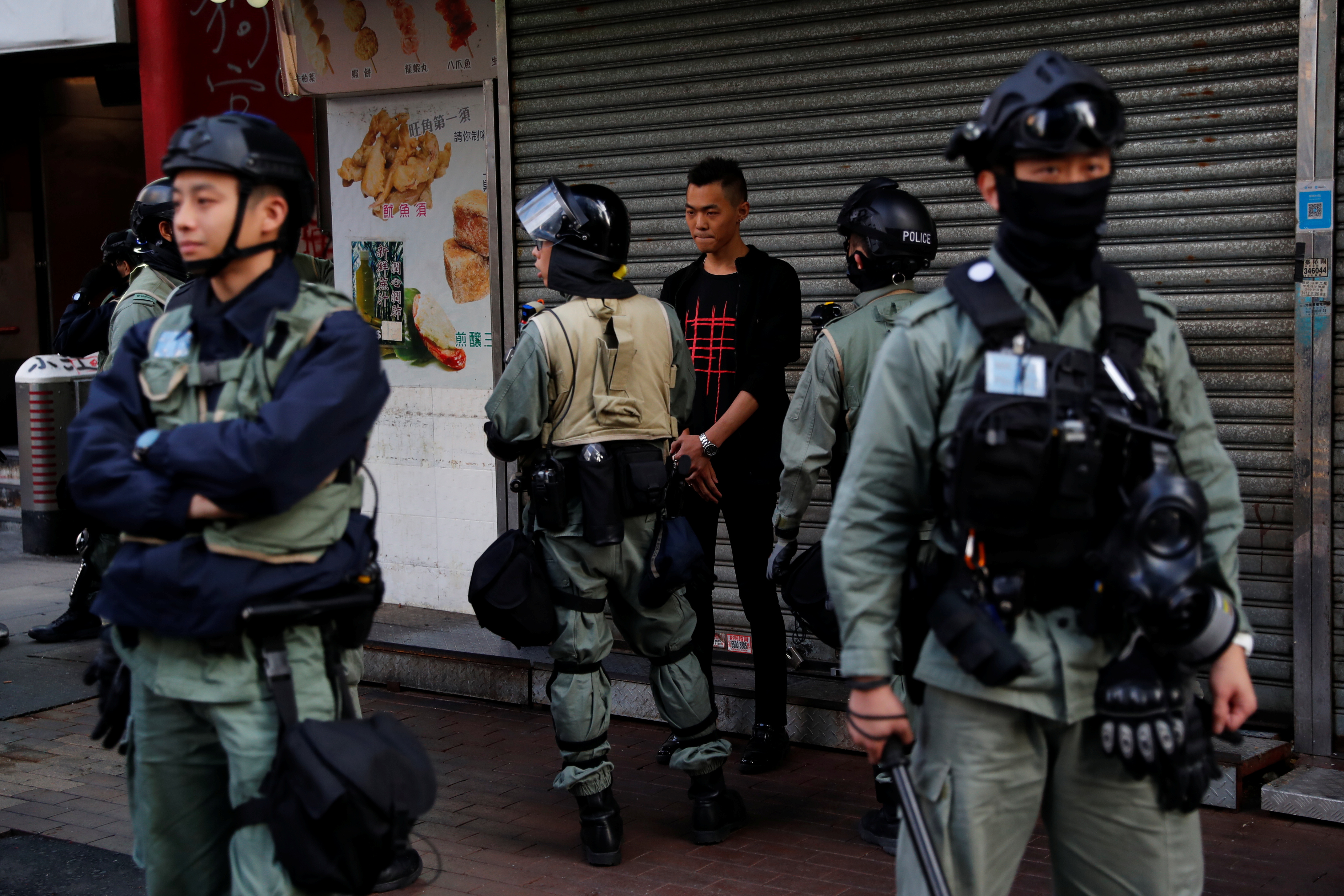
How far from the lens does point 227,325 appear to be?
3.28 metres

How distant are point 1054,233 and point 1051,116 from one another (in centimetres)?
23

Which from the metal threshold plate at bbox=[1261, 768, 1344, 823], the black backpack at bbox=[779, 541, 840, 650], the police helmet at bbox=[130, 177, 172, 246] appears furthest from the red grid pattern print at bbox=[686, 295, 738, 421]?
the metal threshold plate at bbox=[1261, 768, 1344, 823]

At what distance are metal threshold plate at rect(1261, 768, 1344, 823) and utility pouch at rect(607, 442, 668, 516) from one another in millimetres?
2441

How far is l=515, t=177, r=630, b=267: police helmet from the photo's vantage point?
4.90 meters

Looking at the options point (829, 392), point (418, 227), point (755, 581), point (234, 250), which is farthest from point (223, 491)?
point (418, 227)

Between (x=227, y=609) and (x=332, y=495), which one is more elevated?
(x=332, y=495)

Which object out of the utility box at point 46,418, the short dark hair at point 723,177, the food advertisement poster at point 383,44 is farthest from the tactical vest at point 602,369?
the utility box at point 46,418

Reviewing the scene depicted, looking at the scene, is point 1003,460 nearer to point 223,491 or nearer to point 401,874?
point 223,491

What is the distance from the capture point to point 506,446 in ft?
16.1

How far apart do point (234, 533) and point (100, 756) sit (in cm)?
359

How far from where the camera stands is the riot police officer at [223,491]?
10.1 feet

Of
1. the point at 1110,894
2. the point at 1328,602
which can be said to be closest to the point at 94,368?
the point at 1328,602

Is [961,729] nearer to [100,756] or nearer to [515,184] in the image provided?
[100,756]

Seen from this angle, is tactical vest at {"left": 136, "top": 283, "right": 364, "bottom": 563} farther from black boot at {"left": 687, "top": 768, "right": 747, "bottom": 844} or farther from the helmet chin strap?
black boot at {"left": 687, "top": 768, "right": 747, "bottom": 844}
